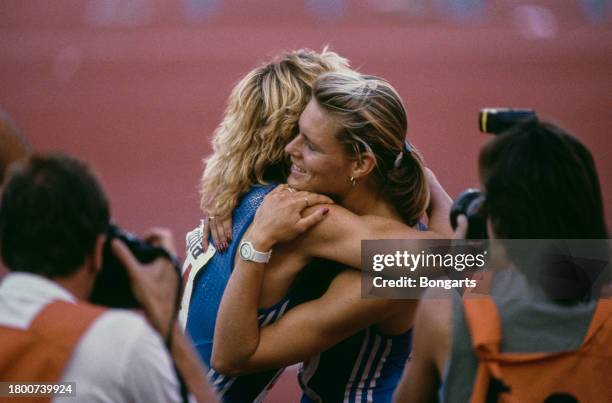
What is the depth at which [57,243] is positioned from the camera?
147cm

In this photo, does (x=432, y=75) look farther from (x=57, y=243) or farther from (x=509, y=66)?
(x=57, y=243)

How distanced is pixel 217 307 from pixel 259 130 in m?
0.47

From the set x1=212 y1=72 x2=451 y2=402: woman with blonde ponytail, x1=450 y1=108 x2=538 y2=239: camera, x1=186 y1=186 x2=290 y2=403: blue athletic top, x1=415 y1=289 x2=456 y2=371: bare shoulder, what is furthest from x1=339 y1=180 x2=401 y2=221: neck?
x1=415 y1=289 x2=456 y2=371: bare shoulder

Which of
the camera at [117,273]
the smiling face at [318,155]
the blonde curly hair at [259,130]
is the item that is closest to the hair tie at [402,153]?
the smiling face at [318,155]

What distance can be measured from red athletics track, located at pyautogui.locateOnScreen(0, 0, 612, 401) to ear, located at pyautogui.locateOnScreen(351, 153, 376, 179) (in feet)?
19.0

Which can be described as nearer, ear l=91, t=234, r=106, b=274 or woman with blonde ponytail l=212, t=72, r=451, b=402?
ear l=91, t=234, r=106, b=274

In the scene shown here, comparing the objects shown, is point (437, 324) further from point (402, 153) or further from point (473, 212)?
point (402, 153)

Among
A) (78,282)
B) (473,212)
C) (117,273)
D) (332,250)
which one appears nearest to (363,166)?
(332,250)

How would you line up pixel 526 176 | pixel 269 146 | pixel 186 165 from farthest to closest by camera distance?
pixel 186 165 → pixel 269 146 → pixel 526 176

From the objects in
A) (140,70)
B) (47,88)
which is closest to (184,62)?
(140,70)

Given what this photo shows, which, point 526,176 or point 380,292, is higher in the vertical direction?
point 526,176

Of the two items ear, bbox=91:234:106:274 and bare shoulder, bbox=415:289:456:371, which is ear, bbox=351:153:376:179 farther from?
ear, bbox=91:234:106:274

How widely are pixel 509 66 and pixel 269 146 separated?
8.12 m

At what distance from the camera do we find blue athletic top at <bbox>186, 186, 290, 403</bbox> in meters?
2.27
